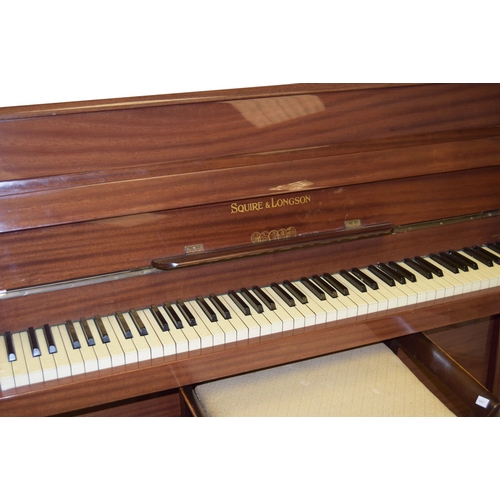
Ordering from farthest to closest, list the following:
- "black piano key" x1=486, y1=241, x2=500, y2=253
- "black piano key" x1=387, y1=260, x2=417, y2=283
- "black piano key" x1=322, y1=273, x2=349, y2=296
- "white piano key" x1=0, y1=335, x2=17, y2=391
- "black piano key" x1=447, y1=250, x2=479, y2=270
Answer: "black piano key" x1=486, y1=241, x2=500, y2=253
"black piano key" x1=447, y1=250, x2=479, y2=270
"black piano key" x1=387, y1=260, x2=417, y2=283
"black piano key" x1=322, y1=273, x2=349, y2=296
"white piano key" x1=0, y1=335, x2=17, y2=391

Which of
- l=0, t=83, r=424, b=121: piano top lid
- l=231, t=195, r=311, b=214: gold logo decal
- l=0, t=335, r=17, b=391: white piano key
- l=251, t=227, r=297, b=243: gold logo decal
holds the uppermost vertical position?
l=0, t=83, r=424, b=121: piano top lid

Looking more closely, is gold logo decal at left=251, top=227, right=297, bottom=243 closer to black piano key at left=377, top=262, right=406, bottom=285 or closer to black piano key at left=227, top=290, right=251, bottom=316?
black piano key at left=227, top=290, right=251, bottom=316

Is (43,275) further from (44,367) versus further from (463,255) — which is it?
(463,255)

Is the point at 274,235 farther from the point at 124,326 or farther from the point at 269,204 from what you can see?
the point at 124,326

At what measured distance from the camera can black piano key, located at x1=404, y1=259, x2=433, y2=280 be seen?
7.75 ft

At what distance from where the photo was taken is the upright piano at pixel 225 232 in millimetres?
1858

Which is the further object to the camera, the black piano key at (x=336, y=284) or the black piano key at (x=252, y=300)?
the black piano key at (x=336, y=284)

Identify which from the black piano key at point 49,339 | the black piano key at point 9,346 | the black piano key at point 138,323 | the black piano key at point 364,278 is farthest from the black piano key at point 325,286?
the black piano key at point 9,346

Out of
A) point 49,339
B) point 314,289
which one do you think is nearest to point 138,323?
point 49,339

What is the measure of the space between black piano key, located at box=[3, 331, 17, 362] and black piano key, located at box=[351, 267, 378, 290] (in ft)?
3.91

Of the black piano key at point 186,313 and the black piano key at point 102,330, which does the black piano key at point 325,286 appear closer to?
the black piano key at point 186,313

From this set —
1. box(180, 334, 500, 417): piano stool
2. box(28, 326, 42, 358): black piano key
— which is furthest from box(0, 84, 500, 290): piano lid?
box(180, 334, 500, 417): piano stool

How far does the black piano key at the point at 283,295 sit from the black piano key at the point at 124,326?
53 cm

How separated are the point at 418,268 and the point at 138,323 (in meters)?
1.07
